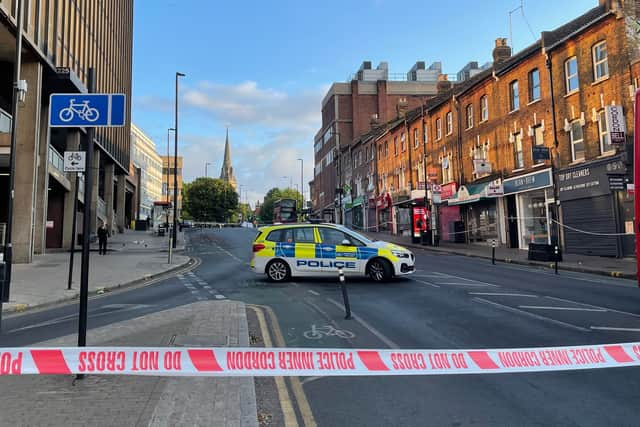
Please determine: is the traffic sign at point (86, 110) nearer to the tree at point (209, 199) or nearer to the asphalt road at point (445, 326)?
the asphalt road at point (445, 326)

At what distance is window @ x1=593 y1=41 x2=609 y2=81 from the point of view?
18.1m

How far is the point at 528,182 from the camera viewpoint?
2272 centimetres

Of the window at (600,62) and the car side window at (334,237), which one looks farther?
the window at (600,62)

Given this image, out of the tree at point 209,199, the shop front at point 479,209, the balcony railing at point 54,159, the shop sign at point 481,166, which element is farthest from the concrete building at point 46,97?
the tree at point 209,199

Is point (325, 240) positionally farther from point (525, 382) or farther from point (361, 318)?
point (525, 382)

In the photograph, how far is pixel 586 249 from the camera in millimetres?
19047

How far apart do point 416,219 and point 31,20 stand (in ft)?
81.7

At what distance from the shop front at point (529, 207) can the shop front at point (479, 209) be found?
89cm

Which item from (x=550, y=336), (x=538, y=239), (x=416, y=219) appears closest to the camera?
(x=550, y=336)

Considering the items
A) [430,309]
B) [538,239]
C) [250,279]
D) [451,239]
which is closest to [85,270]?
[430,309]

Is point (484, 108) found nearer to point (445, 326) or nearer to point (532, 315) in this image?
point (532, 315)

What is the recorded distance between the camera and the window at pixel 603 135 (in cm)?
1770

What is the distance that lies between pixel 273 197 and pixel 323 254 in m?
119

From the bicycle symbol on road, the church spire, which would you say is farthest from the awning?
the church spire
